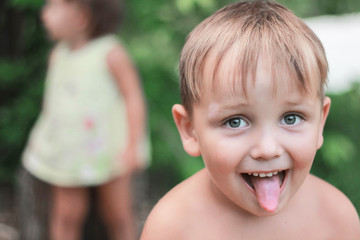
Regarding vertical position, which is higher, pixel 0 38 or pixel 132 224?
pixel 0 38

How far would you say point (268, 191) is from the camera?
1467 millimetres

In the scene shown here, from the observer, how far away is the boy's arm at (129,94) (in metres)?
3.36

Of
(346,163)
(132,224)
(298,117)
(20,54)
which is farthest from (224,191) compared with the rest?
(20,54)

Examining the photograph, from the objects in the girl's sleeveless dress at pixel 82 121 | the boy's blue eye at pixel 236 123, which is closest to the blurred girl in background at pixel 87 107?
the girl's sleeveless dress at pixel 82 121

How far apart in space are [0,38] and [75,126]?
1713 mm

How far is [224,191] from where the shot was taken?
153 centimetres

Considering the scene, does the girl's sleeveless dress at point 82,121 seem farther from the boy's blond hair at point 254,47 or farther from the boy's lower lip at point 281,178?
the boy's lower lip at point 281,178

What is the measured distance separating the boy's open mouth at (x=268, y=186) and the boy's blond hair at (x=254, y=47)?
0.22 m

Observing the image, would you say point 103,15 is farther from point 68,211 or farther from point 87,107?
point 68,211

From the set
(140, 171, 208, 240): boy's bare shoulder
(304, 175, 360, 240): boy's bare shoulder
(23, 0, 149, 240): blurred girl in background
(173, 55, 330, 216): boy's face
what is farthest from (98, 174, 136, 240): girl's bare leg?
(173, 55, 330, 216): boy's face

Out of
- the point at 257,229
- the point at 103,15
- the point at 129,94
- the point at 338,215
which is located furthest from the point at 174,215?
the point at 103,15

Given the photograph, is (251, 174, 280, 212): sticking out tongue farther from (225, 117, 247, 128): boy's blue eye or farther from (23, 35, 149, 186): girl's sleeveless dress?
(23, 35, 149, 186): girl's sleeveless dress

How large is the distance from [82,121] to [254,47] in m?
2.12

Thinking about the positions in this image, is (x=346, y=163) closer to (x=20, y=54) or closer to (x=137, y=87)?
(x=137, y=87)
